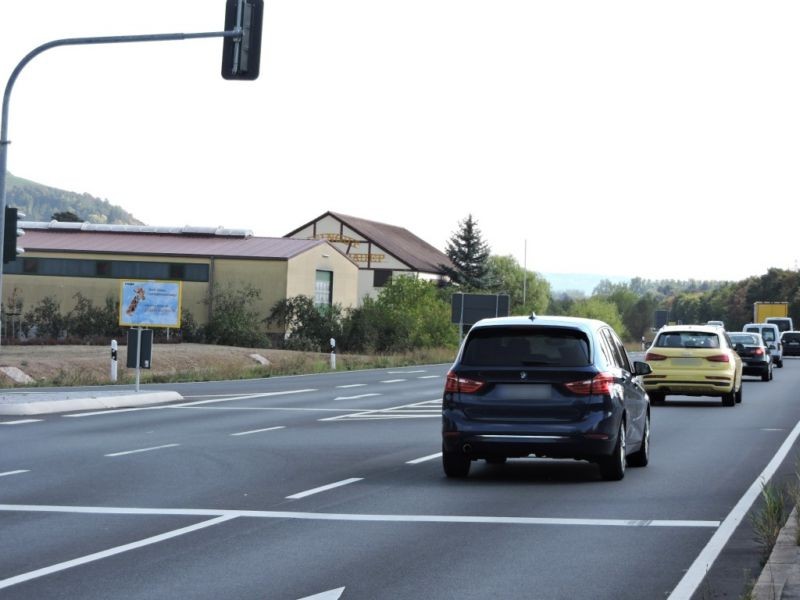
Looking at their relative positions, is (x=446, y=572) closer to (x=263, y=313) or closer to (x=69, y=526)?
(x=69, y=526)

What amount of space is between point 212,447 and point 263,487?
4396 mm

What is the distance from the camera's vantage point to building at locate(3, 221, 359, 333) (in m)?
74.9

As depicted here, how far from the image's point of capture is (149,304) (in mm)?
33438

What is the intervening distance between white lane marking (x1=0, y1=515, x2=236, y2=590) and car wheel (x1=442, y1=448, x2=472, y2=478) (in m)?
3.27

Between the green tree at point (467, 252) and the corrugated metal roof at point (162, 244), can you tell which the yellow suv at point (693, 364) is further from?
the green tree at point (467, 252)

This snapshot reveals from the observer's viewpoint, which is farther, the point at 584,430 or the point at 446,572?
the point at 584,430

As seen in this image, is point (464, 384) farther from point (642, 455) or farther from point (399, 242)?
point (399, 242)

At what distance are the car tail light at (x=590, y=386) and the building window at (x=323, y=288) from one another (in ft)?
223

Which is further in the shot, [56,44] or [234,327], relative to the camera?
[234,327]

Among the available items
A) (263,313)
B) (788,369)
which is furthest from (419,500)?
(263,313)

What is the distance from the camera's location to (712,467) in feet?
47.8

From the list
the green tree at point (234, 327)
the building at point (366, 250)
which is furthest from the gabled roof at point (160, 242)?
the building at point (366, 250)

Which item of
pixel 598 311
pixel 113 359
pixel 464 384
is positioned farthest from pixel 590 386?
pixel 598 311

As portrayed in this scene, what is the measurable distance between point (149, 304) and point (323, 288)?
4947cm
